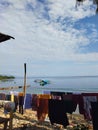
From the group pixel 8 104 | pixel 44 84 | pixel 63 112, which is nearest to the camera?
pixel 8 104

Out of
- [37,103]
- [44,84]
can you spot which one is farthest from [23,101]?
[44,84]

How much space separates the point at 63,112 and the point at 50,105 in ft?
2.16

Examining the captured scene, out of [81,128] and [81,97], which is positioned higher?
[81,97]

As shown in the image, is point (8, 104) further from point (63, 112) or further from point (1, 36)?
point (63, 112)

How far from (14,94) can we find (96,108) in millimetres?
9001

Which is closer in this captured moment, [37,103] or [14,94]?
[37,103]

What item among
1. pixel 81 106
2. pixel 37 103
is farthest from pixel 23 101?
pixel 81 106

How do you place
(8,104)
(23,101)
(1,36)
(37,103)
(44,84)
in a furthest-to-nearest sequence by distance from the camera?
1. (44,84)
2. (23,101)
3. (37,103)
4. (1,36)
5. (8,104)

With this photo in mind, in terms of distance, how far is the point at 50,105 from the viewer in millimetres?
12445

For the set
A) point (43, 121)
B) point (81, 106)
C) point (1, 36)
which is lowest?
point (43, 121)

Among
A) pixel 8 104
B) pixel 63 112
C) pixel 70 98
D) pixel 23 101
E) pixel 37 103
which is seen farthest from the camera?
Result: pixel 23 101

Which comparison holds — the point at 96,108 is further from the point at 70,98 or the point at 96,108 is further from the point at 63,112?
the point at 70,98

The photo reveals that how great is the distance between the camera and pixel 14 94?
1831 centimetres

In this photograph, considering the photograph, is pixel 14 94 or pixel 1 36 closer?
pixel 1 36
